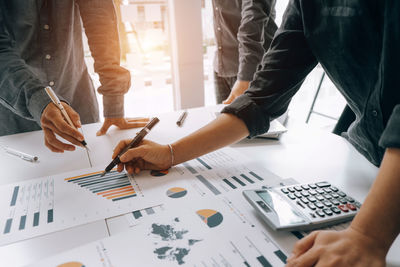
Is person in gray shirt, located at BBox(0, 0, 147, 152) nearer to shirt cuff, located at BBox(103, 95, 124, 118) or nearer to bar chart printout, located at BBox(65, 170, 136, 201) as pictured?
shirt cuff, located at BBox(103, 95, 124, 118)

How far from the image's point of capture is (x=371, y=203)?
46cm

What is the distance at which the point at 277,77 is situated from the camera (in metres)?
0.83

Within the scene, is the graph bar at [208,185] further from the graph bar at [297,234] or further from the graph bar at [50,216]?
the graph bar at [50,216]

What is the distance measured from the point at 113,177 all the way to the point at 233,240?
→ 1.25ft

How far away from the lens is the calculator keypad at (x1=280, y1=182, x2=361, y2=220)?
21.5 inches

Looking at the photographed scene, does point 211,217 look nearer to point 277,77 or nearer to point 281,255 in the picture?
point 281,255

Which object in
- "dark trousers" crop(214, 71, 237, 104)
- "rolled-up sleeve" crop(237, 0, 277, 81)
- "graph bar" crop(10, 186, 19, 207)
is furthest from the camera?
"dark trousers" crop(214, 71, 237, 104)

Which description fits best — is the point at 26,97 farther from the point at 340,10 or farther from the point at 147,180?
the point at 340,10

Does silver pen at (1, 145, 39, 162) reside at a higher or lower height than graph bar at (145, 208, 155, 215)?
higher

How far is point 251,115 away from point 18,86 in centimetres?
69

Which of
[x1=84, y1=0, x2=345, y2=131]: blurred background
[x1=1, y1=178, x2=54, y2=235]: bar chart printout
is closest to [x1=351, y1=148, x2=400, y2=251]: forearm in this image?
[x1=1, y1=178, x2=54, y2=235]: bar chart printout

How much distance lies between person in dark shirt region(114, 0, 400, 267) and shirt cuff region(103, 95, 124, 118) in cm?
32

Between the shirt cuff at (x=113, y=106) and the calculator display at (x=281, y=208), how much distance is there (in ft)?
2.26

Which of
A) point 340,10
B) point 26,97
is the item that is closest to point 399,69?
point 340,10
